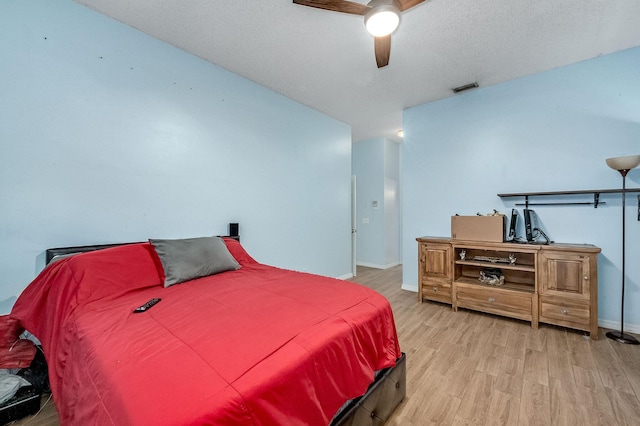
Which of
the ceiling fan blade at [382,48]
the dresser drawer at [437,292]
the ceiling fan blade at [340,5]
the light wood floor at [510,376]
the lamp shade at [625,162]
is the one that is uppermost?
the ceiling fan blade at [340,5]

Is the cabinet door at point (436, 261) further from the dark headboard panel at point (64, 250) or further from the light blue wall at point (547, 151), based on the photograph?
the dark headboard panel at point (64, 250)

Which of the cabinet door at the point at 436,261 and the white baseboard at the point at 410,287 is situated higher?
the cabinet door at the point at 436,261

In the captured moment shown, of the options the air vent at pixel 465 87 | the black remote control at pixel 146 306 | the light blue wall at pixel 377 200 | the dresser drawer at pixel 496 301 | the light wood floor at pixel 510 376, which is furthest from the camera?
the light blue wall at pixel 377 200

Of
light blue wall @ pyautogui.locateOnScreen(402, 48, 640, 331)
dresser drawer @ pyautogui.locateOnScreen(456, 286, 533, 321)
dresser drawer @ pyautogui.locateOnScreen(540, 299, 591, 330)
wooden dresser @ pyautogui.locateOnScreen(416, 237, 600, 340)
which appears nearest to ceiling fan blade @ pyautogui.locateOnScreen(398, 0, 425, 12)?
light blue wall @ pyautogui.locateOnScreen(402, 48, 640, 331)

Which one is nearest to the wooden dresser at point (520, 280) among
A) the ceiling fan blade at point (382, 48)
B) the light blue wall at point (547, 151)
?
the light blue wall at point (547, 151)

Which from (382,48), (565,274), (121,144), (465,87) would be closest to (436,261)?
(565,274)

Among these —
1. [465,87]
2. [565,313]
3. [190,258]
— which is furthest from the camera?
[465,87]

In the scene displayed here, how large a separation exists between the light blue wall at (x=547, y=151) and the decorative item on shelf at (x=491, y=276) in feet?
2.32

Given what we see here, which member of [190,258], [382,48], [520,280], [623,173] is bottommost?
[520,280]

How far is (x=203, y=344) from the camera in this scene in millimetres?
1059

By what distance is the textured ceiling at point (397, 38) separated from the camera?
2.11m

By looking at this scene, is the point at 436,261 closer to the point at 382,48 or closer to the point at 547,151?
the point at 547,151

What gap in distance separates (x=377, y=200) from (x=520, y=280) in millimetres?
2983

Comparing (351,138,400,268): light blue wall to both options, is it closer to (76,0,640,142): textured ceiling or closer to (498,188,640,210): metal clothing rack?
(76,0,640,142): textured ceiling
